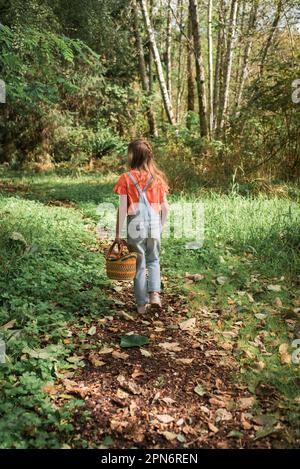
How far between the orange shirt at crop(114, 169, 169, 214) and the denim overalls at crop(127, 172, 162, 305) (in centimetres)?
4

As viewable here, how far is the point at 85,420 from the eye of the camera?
3238mm

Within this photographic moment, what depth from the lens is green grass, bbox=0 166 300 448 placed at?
339 cm

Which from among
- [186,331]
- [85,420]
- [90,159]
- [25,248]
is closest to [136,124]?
[90,159]

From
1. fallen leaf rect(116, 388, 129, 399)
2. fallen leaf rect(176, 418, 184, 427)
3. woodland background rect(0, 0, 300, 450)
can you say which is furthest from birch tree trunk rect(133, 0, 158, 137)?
fallen leaf rect(176, 418, 184, 427)

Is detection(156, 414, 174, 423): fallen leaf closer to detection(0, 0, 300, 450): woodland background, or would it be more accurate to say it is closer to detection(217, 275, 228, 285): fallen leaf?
detection(0, 0, 300, 450): woodland background

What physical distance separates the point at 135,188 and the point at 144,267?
0.87 meters

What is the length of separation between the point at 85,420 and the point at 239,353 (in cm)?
170

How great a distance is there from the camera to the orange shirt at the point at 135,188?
16.0ft

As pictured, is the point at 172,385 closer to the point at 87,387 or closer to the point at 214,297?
the point at 87,387

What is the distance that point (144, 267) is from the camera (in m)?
5.06

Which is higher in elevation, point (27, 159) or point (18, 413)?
point (27, 159)

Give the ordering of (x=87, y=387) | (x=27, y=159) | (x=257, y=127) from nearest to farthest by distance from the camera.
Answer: (x=87, y=387) < (x=257, y=127) < (x=27, y=159)

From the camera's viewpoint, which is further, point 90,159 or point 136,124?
point 136,124

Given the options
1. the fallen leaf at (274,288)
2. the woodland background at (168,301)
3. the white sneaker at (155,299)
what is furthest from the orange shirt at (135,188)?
the fallen leaf at (274,288)
